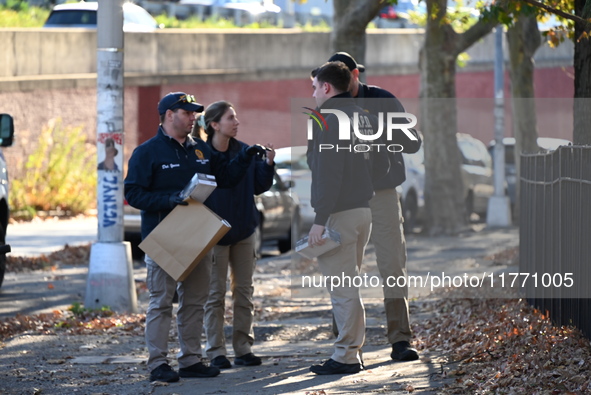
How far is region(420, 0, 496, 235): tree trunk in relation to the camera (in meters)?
20.7

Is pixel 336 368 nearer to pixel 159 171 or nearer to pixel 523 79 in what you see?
pixel 159 171

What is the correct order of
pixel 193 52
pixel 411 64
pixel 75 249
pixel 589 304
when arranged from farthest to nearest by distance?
pixel 411 64
pixel 193 52
pixel 75 249
pixel 589 304

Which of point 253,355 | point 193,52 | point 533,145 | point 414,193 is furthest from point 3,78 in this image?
point 253,355

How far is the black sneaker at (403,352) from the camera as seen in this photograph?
8.64 m

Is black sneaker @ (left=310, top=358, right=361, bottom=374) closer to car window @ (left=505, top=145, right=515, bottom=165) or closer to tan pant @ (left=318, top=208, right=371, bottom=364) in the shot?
tan pant @ (left=318, top=208, right=371, bottom=364)

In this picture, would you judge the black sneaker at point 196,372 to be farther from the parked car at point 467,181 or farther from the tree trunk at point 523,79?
the tree trunk at point 523,79

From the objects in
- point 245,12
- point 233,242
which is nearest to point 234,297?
point 233,242

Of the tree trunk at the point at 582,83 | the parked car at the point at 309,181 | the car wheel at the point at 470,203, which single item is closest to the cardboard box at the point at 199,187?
the tree trunk at the point at 582,83

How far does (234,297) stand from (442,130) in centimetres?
1319

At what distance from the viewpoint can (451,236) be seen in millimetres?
21016

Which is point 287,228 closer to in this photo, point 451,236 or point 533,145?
point 451,236

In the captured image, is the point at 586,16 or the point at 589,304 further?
the point at 586,16

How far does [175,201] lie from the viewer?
7.81 metres

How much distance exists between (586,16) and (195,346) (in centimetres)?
377
